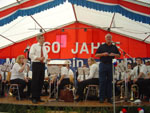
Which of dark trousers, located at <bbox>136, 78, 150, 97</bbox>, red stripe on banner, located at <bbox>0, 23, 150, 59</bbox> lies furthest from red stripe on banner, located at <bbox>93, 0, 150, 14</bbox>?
red stripe on banner, located at <bbox>0, 23, 150, 59</bbox>

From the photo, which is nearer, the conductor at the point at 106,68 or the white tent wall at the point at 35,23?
the conductor at the point at 106,68

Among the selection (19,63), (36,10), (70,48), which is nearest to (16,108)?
(19,63)

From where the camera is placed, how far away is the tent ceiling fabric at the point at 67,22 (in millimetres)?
8969

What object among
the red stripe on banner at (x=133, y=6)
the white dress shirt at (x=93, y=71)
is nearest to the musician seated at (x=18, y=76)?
the white dress shirt at (x=93, y=71)

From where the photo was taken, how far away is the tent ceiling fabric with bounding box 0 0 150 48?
897cm

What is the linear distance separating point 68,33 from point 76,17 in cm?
110

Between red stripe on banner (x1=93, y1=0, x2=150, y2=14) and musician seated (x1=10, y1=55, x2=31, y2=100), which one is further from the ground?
red stripe on banner (x1=93, y1=0, x2=150, y2=14)

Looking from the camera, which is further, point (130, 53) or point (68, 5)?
point (130, 53)

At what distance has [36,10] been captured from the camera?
17.6 feet

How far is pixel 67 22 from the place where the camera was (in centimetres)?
1113

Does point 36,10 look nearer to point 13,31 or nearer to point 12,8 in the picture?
point 12,8

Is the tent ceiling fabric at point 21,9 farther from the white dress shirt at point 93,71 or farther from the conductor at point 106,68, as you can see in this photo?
the white dress shirt at point 93,71

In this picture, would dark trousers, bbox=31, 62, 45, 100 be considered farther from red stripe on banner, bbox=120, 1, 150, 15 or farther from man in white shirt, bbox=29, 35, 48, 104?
red stripe on banner, bbox=120, 1, 150, 15

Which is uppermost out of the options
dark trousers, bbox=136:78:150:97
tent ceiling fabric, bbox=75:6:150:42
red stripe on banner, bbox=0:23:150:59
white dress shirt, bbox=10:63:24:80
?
tent ceiling fabric, bbox=75:6:150:42
